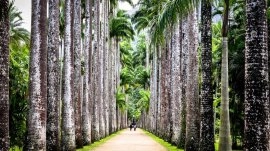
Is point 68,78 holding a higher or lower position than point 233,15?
lower

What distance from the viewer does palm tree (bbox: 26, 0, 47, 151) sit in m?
14.1

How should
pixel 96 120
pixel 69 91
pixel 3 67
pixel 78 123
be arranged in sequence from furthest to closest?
pixel 96 120 < pixel 78 123 < pixel 69 91 < pixel 3 67

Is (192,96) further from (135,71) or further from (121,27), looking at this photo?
(135,71)

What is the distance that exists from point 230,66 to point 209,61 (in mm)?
9728

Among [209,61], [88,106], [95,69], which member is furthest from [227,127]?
[95,69]

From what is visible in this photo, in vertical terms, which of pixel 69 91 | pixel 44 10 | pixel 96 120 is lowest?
pixel 96 120

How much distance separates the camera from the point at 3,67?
34.3ft

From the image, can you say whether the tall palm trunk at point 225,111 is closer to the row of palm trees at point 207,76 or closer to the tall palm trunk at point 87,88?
the row of palm trees at point 207,76

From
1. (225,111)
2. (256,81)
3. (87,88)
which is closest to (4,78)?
(256,81)

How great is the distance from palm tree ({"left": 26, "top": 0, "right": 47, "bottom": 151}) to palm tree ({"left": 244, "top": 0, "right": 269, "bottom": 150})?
7.24 meters

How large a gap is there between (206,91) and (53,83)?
6.15 m

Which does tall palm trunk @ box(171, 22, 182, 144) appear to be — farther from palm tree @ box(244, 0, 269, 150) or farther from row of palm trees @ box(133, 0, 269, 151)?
Answer: palm tree @ box(244, 0, 269, 150)

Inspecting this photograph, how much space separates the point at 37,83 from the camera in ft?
47.1

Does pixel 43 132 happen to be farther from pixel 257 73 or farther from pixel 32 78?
pixel 257 73
